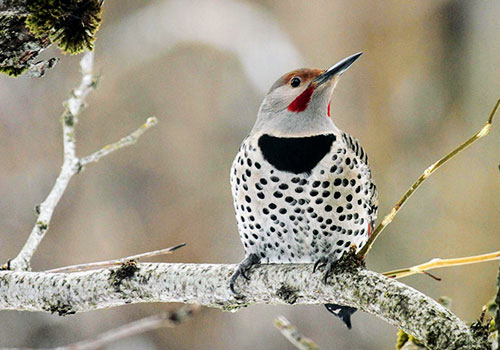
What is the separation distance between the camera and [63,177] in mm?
1741

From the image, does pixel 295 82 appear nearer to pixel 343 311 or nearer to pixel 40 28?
pixel 343 311

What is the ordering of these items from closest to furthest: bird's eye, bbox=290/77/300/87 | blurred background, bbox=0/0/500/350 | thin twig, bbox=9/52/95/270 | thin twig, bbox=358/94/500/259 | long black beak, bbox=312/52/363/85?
1. thin twig, bbox=358/94/500/259
2. thin twig, bbox=9/52/95/270
3. long black beak, bbox=312/52/363/85
4. bird's eye, bbox=290/77/300/87
5. blurred background, bbox=0/0/500/350

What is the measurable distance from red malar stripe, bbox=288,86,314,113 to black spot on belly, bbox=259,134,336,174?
0.12 m

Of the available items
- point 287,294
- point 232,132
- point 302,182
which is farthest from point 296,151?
point 232,132

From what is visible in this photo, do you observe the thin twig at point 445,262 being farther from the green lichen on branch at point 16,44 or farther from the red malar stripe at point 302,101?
the green lichen on branch at point 16,44

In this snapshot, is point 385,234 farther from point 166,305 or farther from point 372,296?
point 372,296

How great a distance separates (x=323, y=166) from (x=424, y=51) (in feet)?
14.2

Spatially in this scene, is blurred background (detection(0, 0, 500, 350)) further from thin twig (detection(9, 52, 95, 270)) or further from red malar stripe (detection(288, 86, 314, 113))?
red malar stripe (detection(288, 86, 314, 113))

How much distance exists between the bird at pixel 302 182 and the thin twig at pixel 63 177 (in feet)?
1.56

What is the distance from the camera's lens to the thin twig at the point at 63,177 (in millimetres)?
1558

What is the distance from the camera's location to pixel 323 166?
163 cm

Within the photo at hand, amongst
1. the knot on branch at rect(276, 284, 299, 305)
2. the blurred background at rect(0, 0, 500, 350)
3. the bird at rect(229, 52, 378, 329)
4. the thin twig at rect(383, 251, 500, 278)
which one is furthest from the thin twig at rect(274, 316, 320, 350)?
the blurred background at rect(0, 0, 500, 350)

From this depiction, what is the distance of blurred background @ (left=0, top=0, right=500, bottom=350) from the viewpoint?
485cm

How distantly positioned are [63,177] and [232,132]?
3703 millimetres
